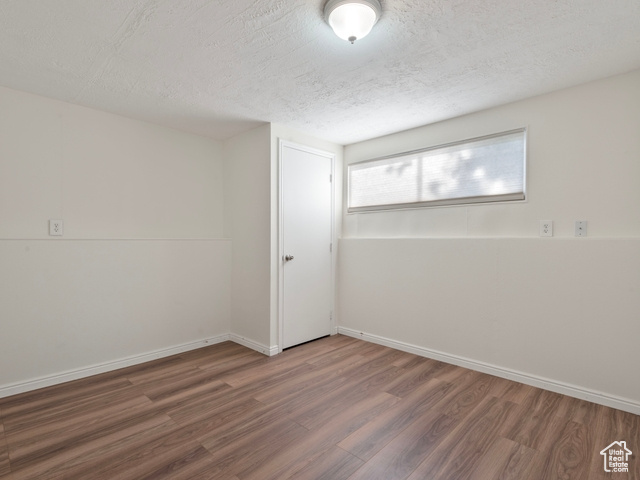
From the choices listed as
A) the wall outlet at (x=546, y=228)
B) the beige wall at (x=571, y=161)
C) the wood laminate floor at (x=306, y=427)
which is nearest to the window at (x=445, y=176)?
the beige wall at (x=571, y=161)

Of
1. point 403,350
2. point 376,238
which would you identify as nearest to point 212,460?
point 403,350

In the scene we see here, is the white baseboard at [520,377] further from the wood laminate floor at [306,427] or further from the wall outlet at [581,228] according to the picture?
the wall outlet at [581,228]

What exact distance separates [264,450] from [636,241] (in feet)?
9.16

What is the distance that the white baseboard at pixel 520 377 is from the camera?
2342 millimetres

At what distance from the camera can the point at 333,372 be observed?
9.86ft

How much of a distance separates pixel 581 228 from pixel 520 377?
1.30m

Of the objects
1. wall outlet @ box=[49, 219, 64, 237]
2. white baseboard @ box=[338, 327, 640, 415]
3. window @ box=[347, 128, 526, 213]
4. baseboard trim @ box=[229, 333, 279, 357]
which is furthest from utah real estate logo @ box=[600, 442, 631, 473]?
wall outlet @ box=[49, 219, 64, 237]

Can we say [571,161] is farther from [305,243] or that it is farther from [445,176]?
[305,243]

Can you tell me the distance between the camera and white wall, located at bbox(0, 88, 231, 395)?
8.70 feet

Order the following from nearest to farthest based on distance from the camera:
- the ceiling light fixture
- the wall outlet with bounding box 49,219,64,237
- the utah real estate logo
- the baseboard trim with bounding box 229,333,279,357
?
the ceiling light fixture, the utah real estate logo, the wall outlet with bounding box 49,219,64,237, the baseboard trim with bounding box 229,333,279,357

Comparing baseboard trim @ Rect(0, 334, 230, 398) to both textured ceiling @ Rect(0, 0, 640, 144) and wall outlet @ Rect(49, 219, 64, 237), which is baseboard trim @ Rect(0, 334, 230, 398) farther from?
textured ceiling @ Rect(0, 0, 640, 144)

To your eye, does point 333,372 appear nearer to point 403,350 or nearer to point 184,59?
point 403,350

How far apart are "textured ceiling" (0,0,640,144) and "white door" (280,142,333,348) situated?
2.37 ft

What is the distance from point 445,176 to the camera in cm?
333
